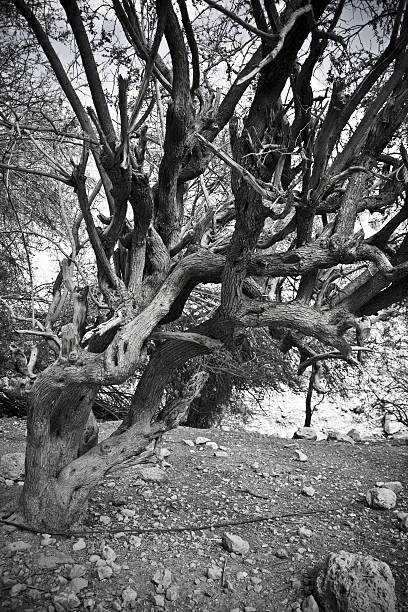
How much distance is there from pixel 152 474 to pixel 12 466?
1.34 meters

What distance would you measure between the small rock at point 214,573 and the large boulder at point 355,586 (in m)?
0.66

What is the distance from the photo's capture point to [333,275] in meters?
3.88

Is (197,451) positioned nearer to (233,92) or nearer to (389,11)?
(233,92)

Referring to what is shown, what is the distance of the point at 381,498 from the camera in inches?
168

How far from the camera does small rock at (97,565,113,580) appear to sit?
117 inches

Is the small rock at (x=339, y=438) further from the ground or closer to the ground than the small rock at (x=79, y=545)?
further from the ground

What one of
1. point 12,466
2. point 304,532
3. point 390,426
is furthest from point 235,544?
point 390,426

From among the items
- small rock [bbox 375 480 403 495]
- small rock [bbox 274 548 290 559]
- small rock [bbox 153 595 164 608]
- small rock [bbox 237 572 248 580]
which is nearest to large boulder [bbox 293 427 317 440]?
small rock [bbox 375 480 403 495]

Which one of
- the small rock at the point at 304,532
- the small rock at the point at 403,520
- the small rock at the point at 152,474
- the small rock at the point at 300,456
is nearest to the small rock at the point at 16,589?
the small rock at the point at 152,474

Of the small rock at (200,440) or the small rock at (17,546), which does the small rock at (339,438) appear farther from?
the small rock at (17,546)

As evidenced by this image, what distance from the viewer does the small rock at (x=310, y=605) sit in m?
2.83

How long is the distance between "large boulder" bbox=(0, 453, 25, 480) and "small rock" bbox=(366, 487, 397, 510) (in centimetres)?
328

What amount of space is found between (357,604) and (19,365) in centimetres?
269

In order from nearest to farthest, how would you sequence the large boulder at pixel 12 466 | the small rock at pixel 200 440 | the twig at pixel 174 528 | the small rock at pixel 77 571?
the small rock at pixel 77 571 → the twig at pixel 174 528 → the large boulder at pixel 12 466 → the small rock at pixel 200 440
